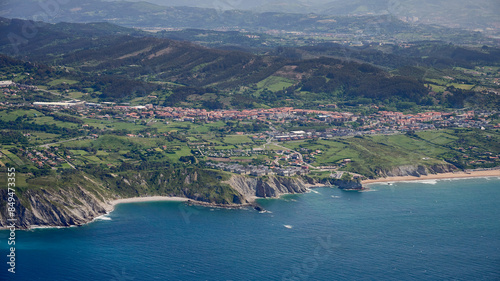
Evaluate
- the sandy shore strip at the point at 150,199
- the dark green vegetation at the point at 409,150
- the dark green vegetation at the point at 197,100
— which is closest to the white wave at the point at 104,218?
the dark green vegetation at the point at 197,100

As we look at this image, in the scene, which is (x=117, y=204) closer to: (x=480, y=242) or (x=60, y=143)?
(x=60, y=143)

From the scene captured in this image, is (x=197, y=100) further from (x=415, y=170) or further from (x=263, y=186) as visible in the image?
(x=263, y=186)

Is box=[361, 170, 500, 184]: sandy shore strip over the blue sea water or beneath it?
beneath

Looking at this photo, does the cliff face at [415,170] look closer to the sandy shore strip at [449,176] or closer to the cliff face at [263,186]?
the sandy shore strip at [449,176]

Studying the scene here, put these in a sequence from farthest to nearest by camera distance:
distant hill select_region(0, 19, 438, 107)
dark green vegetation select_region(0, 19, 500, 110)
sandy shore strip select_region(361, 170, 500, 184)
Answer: distant hill select_region(0, 19, 438, 107), dark green vegetation select_region(0, 19, 500, 110), sandy shore strip select_region(361, 170, 500, 184)

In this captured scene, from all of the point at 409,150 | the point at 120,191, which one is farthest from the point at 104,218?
the point at 409,150

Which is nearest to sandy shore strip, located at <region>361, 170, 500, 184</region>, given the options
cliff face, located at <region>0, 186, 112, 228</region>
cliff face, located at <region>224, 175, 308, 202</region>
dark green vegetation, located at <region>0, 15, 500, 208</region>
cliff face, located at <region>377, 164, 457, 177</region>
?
cliff face, located at <region>377, 164, 457, 177</region>

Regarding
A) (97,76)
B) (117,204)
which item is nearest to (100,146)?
(117,204)

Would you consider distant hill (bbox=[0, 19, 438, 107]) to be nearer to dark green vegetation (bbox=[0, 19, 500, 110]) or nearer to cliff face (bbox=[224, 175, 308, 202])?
dark green vegetation (bbox=[0, 19, 500, 110])
